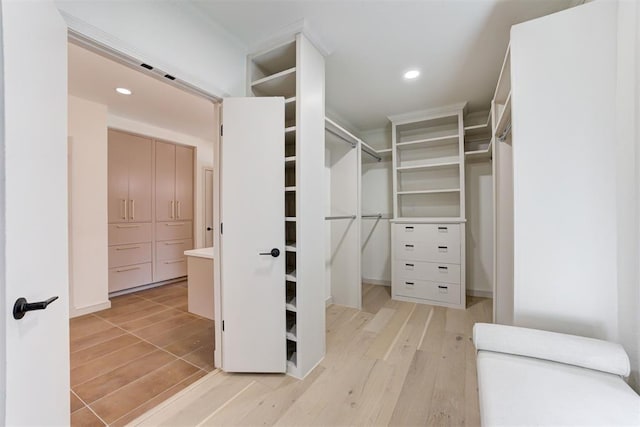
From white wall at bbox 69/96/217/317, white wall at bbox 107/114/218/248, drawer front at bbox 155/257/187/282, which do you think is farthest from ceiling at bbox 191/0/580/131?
drawer front at bbox 155/257/187/282

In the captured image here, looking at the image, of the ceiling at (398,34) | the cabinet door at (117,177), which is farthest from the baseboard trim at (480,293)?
the cabinet door at (117,177)

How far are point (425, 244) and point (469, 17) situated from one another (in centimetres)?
236

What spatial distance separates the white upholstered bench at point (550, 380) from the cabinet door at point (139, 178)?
4.42 m

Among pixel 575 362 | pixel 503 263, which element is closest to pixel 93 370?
pixel 575 362

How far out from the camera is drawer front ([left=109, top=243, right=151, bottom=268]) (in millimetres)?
3572

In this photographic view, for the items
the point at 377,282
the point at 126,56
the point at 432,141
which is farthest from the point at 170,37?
the point at 377,282

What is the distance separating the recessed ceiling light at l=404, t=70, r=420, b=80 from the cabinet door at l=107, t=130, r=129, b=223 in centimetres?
390

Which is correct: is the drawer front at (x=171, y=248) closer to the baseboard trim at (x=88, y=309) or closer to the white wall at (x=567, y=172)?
the baseboard trim at (x=88, y=309)

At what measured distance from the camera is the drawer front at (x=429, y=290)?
10.3 ft

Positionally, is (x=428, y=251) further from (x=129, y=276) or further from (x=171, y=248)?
(x=129, y=276)

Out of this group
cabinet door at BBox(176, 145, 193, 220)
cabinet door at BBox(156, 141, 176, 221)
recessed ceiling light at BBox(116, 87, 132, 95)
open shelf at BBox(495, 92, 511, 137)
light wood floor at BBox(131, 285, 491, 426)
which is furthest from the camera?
cabinet door at BBox(176, 145, 193, 220)

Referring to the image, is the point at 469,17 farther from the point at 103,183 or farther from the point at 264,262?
the point at 103,183

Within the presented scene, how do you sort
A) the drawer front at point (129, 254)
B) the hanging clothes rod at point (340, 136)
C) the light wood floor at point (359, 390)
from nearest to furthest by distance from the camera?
the light wood floor at point (359, 390), the hanging clothes rod at point (340, 136), the drawer front at point (129, 254)

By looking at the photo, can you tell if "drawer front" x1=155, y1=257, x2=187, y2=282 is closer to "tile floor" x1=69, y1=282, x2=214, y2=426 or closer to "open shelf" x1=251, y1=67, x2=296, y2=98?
"tile floor" x1=69, y1=282, x2=214, y2=426
